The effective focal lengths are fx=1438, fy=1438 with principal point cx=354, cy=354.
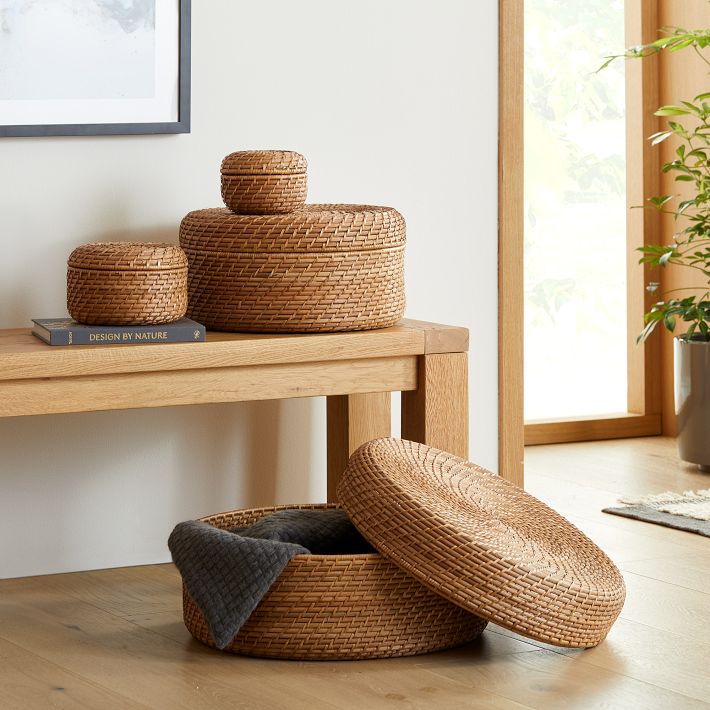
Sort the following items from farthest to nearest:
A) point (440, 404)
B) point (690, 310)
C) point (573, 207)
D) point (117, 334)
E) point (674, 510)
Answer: point (573, 207), point (690, 310), point (674, 510), point (440, 404), point (117, 334)

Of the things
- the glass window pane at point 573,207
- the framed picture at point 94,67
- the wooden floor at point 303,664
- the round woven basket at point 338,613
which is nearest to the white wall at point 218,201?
the framed picture at point 94,67

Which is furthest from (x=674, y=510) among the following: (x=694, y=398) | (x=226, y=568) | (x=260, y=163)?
(x=226, y=568)

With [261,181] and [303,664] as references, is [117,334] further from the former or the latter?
[303,664]

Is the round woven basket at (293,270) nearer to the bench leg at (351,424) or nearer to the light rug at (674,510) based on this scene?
the bench leg at (351,424)

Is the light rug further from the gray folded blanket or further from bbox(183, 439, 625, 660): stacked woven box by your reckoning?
the gray folded blanket

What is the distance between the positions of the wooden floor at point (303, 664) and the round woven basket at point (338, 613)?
0.08 ft

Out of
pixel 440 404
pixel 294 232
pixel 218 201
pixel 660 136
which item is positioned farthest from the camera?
pixel 660 136

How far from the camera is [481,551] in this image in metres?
2.14

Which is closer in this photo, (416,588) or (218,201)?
(416,588)

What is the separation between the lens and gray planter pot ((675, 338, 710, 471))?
3.82 meters

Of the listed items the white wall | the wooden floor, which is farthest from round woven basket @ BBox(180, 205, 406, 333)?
the wooden floor

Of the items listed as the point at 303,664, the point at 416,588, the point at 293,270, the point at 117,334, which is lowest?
the point at 303,664

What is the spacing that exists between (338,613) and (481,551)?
244mm

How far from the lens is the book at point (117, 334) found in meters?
2.42
